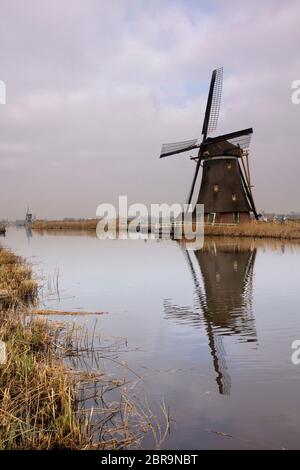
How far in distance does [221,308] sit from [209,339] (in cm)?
262

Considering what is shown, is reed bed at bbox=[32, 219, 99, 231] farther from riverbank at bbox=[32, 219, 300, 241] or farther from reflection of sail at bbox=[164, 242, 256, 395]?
reflection of sail at bbox=[164, 242, 256, 395]

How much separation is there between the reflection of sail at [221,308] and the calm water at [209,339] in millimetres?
21

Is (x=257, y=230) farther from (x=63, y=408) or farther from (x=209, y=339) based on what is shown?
(x=63, y=408)

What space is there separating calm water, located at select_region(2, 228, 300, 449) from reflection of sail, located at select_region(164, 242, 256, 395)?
0.8 inches

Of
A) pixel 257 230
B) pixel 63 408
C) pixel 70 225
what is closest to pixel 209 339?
pixel 63 408

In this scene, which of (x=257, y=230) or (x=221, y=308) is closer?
(x=221, y=308)

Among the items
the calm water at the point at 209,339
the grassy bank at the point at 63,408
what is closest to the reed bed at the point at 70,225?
the calm water at the point at 209,339

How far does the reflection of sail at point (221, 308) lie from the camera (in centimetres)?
674

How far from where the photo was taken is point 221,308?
9.87 m

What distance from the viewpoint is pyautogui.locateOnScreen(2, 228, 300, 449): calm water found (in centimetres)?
425

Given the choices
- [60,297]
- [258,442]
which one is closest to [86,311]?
[60,297]

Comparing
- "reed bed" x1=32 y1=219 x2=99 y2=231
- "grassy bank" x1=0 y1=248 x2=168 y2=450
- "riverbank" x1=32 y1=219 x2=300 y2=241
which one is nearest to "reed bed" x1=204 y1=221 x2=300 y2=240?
"riverbank" x1=32 y1=219 x2=300 y2=241


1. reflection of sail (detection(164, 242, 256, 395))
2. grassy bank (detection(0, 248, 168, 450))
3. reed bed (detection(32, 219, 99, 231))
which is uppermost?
reed bed (detection(32, 219, 99, 231))

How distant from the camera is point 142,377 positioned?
5.54 meters
